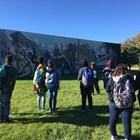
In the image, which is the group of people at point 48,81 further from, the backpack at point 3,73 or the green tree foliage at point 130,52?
the green tree foliage at point 130,52

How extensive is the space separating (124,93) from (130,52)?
179 ft

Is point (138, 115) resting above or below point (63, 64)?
below

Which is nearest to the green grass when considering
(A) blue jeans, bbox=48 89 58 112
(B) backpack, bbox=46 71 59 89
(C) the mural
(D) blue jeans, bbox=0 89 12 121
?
(A) blue jeans, bbox=48 89 58 112

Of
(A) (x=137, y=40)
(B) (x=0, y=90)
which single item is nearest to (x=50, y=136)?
(B) (x=0, y=90)

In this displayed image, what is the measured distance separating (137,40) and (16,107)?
2370 inches

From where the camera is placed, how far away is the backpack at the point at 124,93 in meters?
6.26

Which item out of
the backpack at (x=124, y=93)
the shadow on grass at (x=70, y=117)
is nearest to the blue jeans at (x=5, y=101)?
the shadow on grass at (x=70, y=117)

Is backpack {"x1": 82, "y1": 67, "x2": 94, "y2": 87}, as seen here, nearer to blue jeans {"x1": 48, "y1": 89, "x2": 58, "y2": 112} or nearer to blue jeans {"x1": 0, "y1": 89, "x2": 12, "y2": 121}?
blue jeans {"x1": 48, "y1": 89, "x2": 58, "y2": 112}

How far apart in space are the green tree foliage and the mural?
8.64 m

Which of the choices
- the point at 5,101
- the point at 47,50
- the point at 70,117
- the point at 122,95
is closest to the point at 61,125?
the point at 70,117

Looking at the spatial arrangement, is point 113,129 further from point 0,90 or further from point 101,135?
point 0,90

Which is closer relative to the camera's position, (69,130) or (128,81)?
(128,81)

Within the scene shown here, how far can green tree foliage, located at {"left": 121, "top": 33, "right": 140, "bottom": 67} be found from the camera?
5639 centimetres

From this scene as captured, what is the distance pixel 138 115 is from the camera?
945cm
